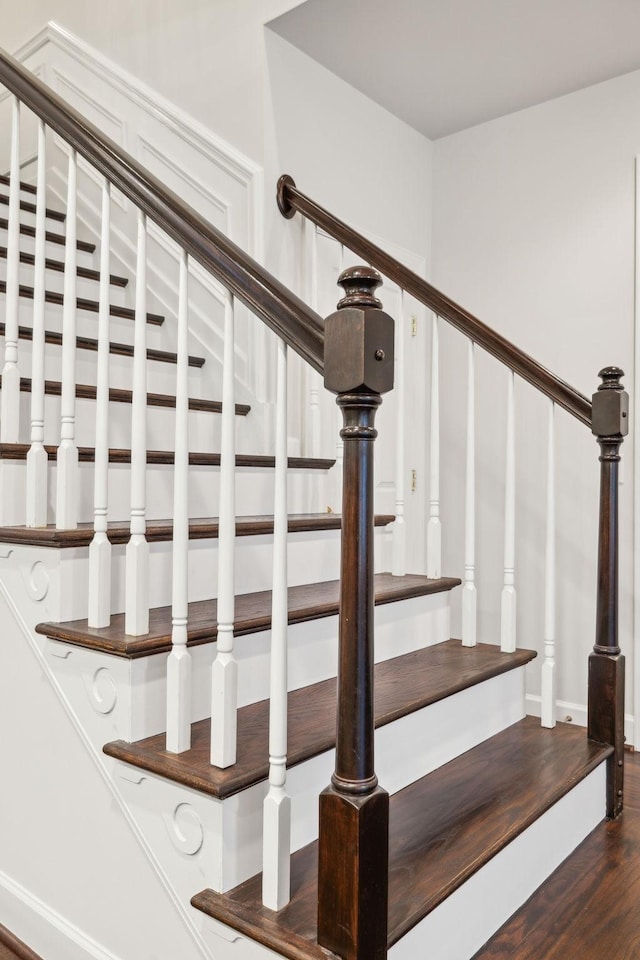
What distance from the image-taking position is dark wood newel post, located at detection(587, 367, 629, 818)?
1962 millimetres

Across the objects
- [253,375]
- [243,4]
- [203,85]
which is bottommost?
[253,375]

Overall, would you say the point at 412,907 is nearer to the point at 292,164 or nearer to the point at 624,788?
the point at 624,788

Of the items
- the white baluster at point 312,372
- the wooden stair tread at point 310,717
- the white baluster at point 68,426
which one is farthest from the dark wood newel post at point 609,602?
the white baluster at point 68,426

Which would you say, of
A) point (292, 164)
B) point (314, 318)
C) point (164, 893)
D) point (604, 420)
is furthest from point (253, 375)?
point (164, 893)

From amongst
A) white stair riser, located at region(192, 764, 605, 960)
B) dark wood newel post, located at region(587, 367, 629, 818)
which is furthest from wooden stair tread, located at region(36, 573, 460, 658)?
dark wood newel post, located at region(587, 367, 629, 818)

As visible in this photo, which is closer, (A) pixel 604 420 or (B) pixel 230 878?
(B) pixel 230 878

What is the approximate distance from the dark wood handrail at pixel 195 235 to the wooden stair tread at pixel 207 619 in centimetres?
61

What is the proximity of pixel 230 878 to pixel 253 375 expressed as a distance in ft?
5.86

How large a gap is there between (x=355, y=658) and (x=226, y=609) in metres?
0.27

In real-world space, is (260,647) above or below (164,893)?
above

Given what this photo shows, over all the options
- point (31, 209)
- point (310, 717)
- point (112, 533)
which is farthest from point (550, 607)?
point (31, 209)

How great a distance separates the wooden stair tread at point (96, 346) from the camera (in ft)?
7.23

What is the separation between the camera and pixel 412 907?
1.23 m

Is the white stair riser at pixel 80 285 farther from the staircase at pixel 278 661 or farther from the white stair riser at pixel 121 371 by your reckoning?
the staircase at pixel 278 661
